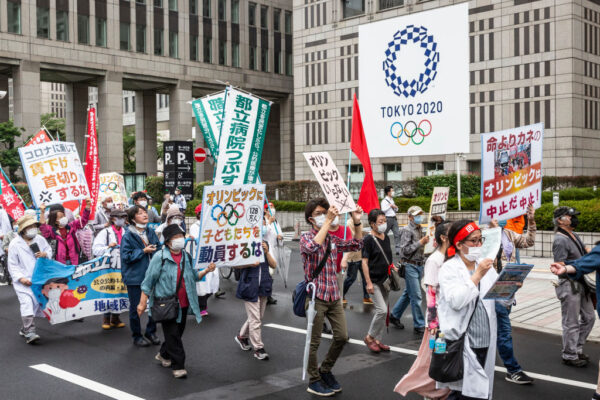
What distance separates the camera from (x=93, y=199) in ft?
47.5

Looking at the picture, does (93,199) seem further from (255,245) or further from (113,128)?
(113,128)

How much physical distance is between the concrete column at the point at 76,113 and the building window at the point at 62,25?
19.5ft

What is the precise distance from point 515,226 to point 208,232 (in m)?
5.05

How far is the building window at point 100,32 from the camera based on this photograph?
5475cm

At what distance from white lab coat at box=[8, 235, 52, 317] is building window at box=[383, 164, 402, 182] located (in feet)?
172

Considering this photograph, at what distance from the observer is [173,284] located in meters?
7.45

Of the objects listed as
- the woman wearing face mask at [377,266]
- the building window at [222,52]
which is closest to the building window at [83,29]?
the building window at [222,52]

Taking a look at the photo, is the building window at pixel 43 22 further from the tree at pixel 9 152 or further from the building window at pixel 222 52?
the building window at pixel 222 52

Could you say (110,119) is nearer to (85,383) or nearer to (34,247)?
(34,247)

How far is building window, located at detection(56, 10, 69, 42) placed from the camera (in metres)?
52.4

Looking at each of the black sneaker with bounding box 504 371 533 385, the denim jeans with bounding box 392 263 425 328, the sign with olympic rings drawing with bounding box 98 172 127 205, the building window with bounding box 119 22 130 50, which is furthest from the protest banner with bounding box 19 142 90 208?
the building window with bounding box 119 22 130 50

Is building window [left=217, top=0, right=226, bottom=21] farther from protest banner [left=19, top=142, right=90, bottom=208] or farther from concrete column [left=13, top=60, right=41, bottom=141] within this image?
protest banner [left=19, top=142, right=90, bottom=208]

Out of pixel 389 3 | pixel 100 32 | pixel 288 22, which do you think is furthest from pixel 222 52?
pixel 389 3

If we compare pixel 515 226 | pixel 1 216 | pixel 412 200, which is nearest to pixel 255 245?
pixel 515 226
